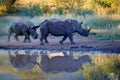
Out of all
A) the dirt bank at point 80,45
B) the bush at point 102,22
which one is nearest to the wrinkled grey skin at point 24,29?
the dirt bank at point 80,45

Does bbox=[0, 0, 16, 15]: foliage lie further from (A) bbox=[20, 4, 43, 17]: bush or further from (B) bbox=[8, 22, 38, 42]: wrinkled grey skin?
(B) bbox=[8, 22, 38, 42]: wrinkled grey skin

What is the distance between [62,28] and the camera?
10.2 metres

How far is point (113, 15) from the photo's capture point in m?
10.3

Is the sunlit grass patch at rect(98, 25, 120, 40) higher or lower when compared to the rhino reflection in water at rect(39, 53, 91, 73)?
lower

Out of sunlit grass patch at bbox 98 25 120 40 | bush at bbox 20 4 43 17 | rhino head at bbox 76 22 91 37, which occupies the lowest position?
sunlit grass patch at bbox 98 25 120 40

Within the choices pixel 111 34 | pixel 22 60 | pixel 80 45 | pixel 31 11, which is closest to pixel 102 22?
pixel 111 34

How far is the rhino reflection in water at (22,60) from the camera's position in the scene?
325 inches

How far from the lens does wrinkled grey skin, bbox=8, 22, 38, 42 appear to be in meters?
10.4

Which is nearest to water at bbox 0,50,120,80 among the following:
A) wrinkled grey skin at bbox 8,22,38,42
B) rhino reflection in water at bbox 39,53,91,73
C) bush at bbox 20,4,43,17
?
rhino reflection in water at bbox 39,53,91,73

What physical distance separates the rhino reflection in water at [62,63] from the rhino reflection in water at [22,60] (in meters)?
0.22

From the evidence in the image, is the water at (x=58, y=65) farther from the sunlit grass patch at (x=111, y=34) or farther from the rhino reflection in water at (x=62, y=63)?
the sunlit grass patch at (x=111, y=34)

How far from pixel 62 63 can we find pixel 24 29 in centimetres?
243

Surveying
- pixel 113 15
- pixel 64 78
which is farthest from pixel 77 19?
pixel 64 78

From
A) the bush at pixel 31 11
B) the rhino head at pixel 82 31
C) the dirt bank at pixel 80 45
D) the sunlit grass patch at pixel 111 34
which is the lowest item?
the dirt bank at pixel 80 45
